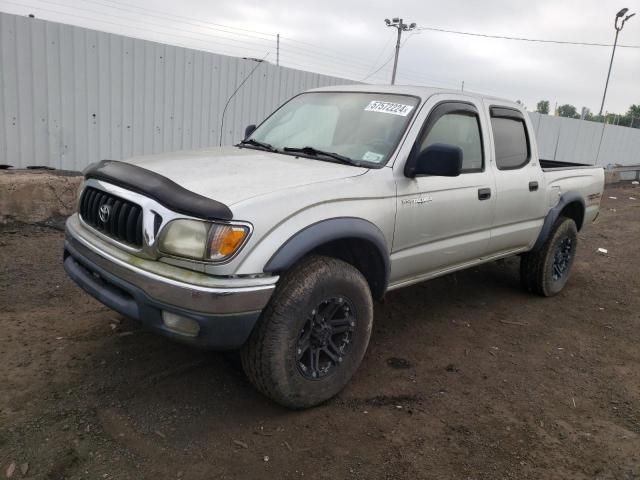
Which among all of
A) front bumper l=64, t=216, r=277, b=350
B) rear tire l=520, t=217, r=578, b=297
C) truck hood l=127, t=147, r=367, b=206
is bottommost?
rear tire l=520, t=217, r=578, b=297

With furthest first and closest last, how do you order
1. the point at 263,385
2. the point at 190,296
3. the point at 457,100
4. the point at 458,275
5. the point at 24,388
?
the point at 458,275, the point at 457,100, the point at 24,388, the point at 263,385, the point at 190,296

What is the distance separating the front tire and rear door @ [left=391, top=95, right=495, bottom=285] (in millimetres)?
541

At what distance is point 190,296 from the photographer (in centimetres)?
242

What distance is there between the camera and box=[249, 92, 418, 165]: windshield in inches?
136

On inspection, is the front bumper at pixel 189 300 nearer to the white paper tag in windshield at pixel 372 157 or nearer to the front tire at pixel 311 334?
the front tire at pixel 311 334

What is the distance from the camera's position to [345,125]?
3705mm

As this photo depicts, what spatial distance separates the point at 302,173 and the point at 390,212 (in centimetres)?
61

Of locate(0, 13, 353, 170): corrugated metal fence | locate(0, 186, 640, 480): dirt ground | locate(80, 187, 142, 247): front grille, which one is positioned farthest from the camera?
locate(0, 13, 353, 170): corrugated metal fence

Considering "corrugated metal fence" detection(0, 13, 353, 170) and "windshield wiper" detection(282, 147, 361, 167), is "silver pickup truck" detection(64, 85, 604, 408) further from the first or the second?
"corrugated metal fence" detection(0, 13, 353, 170)

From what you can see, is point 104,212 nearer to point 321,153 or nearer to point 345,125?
point 321,153

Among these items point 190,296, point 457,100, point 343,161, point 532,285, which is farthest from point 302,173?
point 532,285

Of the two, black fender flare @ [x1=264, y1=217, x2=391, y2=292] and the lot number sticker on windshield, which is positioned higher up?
the lot number sticker on windshield

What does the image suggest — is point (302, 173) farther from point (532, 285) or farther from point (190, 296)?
point (532, 285)

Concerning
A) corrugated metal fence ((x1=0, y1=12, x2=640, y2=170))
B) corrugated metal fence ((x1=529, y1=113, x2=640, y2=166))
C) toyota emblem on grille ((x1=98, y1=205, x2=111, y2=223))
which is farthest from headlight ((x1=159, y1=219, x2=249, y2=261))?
corrugated metal fence ((x1=529, y1=113, x2=640, y2=166))
